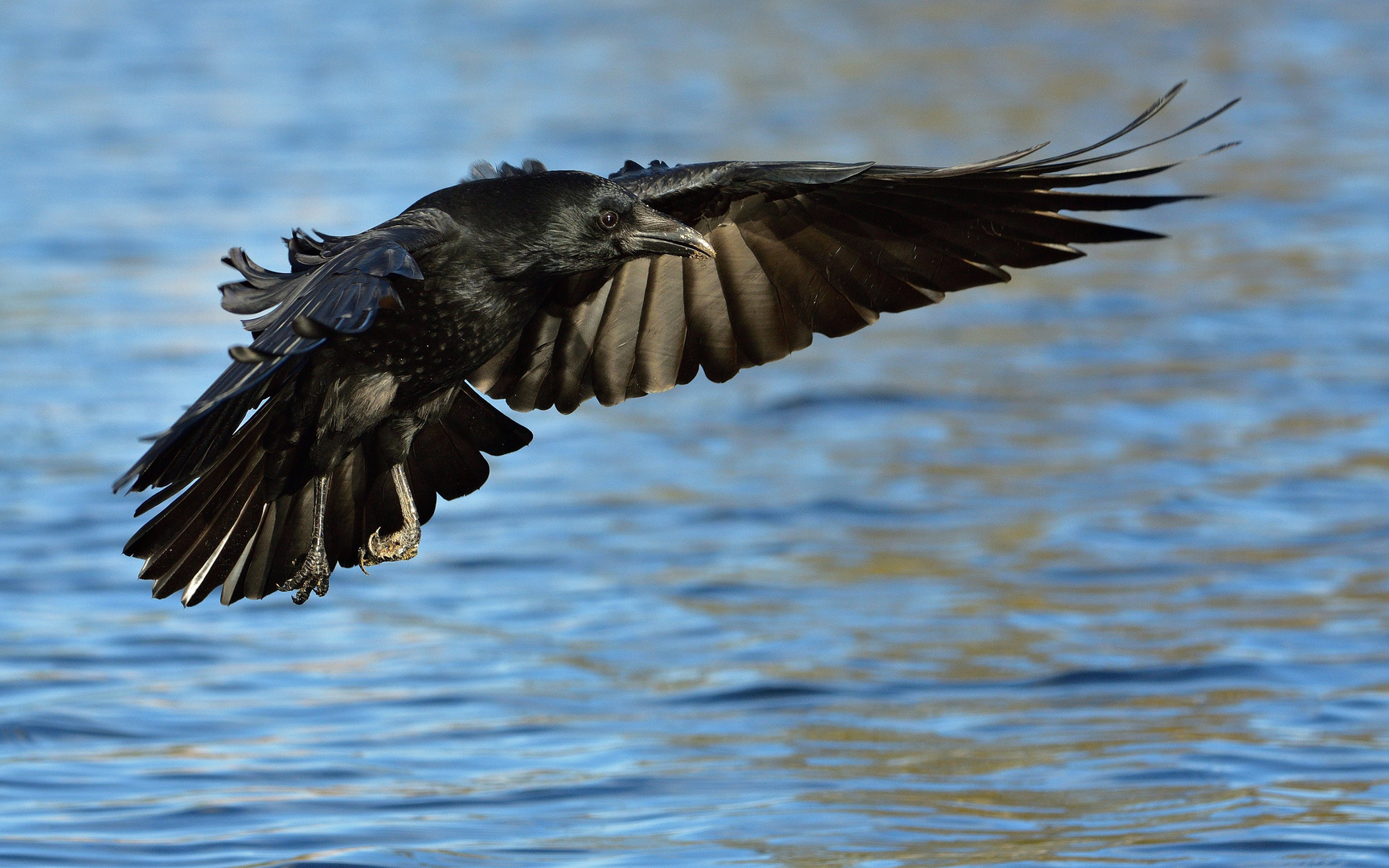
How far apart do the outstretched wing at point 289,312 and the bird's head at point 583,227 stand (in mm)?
187

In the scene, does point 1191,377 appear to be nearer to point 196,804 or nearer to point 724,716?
point 724,716

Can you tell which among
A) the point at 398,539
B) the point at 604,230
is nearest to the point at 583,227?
the point at 604,230

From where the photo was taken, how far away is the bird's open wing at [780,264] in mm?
5453

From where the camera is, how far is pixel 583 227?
5.44m

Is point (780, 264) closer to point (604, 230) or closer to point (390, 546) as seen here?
point (604, 230)

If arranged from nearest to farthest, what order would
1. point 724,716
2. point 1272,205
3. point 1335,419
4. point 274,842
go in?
point 274,842
point 724,716
point 1335,419
point 1272,205

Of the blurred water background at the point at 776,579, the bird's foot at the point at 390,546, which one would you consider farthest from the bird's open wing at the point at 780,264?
the blurred water background at the point at 776,579

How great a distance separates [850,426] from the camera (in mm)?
10703

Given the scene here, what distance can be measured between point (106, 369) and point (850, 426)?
4115 mm

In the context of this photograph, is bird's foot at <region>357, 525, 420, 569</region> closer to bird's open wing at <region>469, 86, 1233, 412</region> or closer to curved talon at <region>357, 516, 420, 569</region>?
curved talon at <region>357, 516, 420, 569</region>

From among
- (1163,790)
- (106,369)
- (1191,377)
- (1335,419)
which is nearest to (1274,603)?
(1163,790)

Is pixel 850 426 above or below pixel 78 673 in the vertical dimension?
above

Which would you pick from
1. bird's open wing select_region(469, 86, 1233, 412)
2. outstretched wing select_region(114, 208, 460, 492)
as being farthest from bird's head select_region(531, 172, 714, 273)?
outstretched wing select_region(114, 208, 460, 492)

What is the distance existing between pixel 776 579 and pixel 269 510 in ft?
10.5
